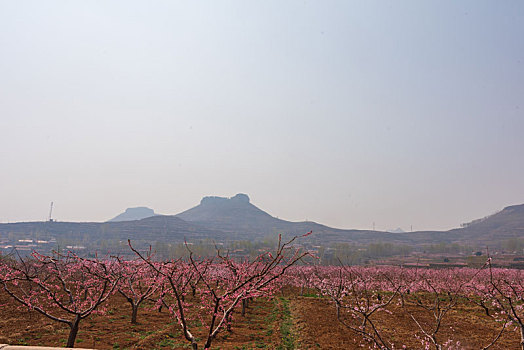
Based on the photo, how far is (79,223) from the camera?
163750 mm

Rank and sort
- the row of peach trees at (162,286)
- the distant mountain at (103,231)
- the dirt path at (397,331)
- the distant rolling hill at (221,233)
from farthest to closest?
the distant rolling hill at (221,233), the distant mountain at (103,231), the dirt path at (397,331), the row of peach trees at (162,286)

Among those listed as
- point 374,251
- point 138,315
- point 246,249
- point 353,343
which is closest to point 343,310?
point 353,343

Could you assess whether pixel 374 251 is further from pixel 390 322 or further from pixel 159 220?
pixel 390 322

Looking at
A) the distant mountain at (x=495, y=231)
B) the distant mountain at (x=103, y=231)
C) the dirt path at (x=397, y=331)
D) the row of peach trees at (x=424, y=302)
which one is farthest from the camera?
the distant mountain at (x=495, y=231)

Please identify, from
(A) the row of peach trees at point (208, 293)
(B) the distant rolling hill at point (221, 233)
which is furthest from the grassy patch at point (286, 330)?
(B) the distant rolling hill at point (221, 233)

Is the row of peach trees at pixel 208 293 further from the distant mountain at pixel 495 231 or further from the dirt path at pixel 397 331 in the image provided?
the distant mountain at pixel 495 231

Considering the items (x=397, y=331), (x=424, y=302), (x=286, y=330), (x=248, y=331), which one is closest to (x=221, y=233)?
(x=424, y=302)

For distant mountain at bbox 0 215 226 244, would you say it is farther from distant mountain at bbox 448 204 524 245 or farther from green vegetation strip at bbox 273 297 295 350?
distant mountain at bbox 448 204 524 245

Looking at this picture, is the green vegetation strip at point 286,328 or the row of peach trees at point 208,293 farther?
the green vegetation strip at point 286,328

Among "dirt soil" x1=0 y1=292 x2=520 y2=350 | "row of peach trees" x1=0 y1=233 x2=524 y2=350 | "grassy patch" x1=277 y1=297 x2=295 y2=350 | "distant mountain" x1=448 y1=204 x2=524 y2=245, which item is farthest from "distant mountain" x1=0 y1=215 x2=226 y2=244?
"distant mountain" x1=448 y1=204 x2=524 y2=245

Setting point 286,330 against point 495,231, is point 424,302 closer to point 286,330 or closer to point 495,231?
point 286,330

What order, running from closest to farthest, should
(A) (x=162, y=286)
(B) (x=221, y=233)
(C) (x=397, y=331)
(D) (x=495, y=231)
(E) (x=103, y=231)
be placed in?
(C) (x=397, y=331), (A) (x=162, y=286), (E) (x=103, y=231), (D) (x=495, y=231), (B) (x=221, y=233)

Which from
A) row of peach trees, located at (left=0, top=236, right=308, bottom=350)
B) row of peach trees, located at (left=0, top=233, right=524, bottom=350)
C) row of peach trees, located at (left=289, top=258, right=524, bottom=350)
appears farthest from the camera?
row of peach trees, located at (left=289, top=258, right=524, bottom=350)

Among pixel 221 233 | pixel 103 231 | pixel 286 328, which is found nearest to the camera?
pixel 286 328
